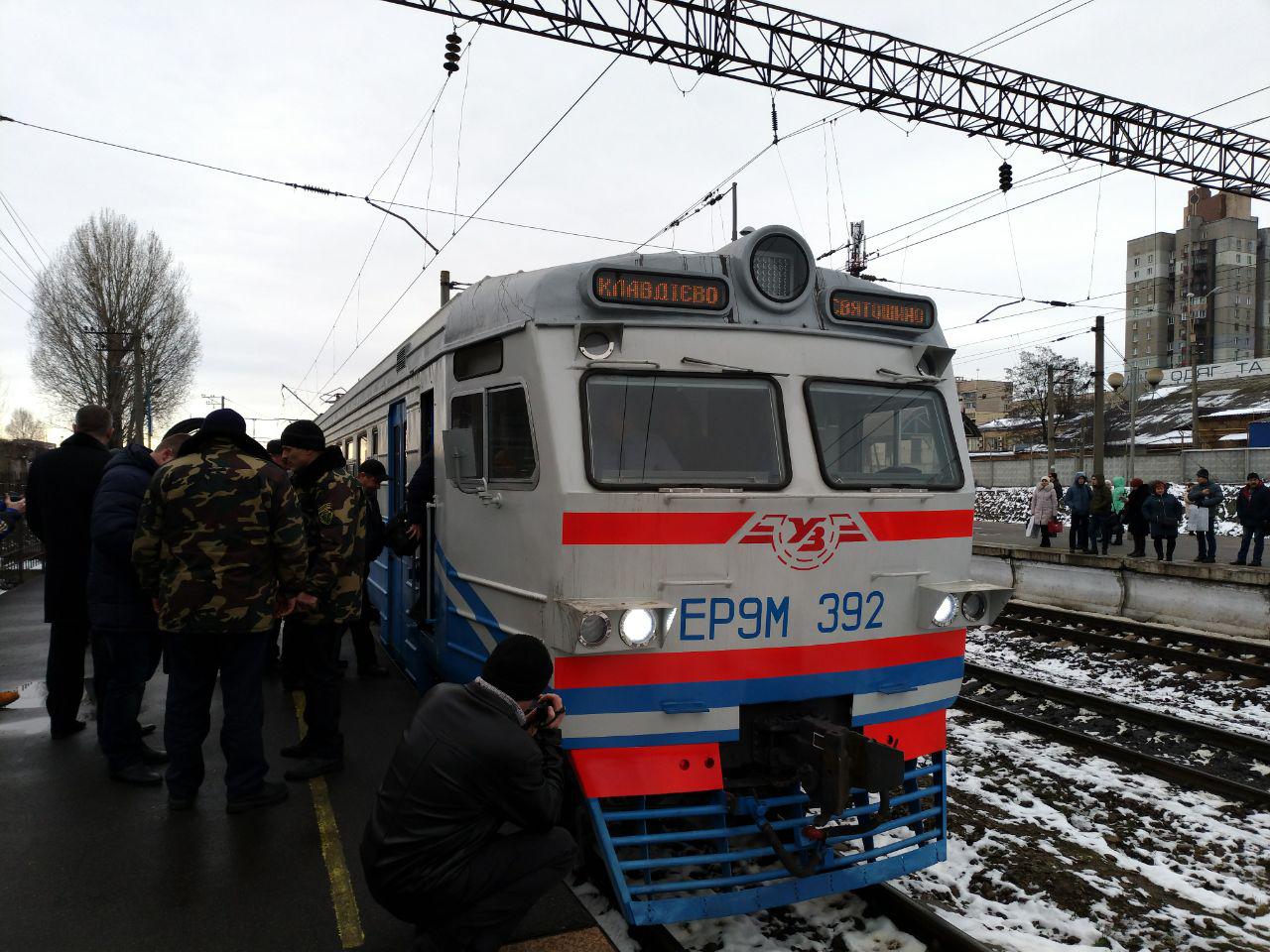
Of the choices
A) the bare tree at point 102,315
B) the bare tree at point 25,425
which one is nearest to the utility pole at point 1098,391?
the bare tree at point 102,315

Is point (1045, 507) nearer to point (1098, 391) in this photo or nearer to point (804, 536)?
point (1098, 391)

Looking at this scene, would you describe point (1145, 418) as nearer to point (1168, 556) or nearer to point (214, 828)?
point (1168, 556)

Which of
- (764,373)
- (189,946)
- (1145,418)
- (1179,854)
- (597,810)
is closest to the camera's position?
(189,946)

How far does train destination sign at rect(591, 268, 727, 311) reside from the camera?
13.3 feet

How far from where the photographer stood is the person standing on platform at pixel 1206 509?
49.2ft

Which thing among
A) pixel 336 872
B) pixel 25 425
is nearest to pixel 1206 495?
pixel 336 872

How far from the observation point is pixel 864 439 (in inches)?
177

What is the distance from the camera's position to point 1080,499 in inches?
657

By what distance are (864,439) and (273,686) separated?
18.1 ft

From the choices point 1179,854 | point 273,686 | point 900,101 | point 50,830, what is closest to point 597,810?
point 50,830

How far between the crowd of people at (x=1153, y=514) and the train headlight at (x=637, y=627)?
1437 cm

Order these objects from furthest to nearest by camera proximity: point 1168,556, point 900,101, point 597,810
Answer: point 1168,556, point 900,101, point 597,810

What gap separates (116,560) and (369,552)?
1.92 metres

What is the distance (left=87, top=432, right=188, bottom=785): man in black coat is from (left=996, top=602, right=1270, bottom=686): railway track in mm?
9782
